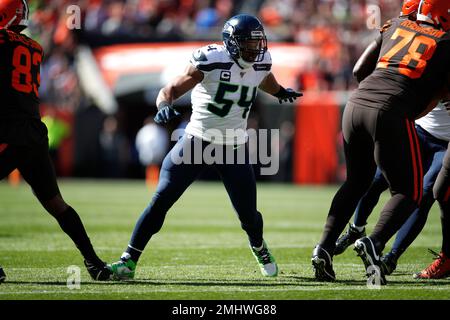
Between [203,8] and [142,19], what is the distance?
1.61m

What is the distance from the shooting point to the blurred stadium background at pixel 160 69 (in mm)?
18484

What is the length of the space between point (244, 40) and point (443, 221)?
199cm

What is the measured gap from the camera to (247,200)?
5922 millimetres

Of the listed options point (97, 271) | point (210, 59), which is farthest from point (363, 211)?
point (97, 271)

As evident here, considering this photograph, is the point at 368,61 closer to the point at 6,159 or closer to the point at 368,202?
the point at 368,202

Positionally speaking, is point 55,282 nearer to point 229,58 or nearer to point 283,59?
point 229,58

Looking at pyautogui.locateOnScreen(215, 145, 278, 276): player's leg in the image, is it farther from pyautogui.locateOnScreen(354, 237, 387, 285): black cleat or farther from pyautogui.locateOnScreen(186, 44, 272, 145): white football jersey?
pyautogui.locateOnScreen(354, 237, 387, 285): black cleat

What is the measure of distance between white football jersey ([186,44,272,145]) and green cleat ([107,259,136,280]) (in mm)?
1021

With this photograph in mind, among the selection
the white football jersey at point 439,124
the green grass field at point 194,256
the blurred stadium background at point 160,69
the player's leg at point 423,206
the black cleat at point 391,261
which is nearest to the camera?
the green grass field at point 194,256

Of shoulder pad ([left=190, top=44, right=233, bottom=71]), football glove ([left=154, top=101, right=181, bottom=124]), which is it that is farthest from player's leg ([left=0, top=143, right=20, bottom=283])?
shoulder pad ([left=190, top=44, right=233, bottom=71])

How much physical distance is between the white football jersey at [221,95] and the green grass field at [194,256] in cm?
105

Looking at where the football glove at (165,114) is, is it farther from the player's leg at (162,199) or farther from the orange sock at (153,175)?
the orange sock at (153,175)

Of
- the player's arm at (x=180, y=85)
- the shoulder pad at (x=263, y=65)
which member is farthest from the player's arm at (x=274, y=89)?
the player's arm at (x=180, y=85)

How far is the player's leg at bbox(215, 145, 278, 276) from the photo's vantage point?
5.86m
